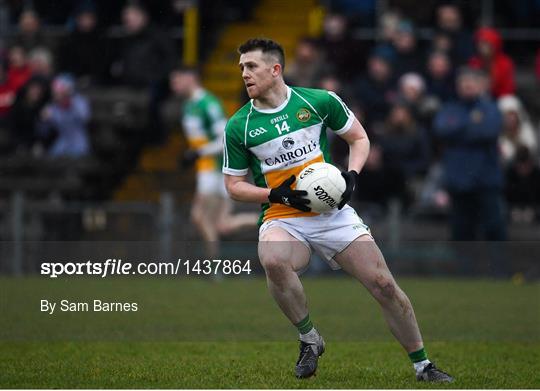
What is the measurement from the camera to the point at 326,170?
9188 mm

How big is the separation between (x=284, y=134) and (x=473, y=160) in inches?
329

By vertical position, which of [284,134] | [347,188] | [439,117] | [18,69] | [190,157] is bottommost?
[190,157]

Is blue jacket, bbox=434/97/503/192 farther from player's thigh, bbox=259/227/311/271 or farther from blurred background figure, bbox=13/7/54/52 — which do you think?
player's thigh, bbox=259/227/311/271

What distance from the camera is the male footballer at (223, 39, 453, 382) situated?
9.22 m

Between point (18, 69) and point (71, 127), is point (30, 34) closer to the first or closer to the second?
point (18, 69)

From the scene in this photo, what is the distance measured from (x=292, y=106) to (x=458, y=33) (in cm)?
1077

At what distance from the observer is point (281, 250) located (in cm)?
930

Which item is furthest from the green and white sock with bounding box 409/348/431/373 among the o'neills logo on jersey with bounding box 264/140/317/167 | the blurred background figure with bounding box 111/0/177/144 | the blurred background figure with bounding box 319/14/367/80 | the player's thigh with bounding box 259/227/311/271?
the blurred background figure with bounding box 111/0/177/144

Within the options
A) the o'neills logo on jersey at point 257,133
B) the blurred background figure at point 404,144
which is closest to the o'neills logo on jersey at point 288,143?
the o'neills logo on jersey at point 257,133

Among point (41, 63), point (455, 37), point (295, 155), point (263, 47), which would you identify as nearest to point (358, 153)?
point (295, 155)

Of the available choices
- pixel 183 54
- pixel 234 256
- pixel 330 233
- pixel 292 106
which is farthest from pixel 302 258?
pixel 183 54

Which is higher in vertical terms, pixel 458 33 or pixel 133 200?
pixel 458 33

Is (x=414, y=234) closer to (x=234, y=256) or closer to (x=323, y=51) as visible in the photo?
(x=234, y=256)

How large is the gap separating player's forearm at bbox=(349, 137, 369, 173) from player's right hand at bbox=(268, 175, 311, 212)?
1.53 ft
